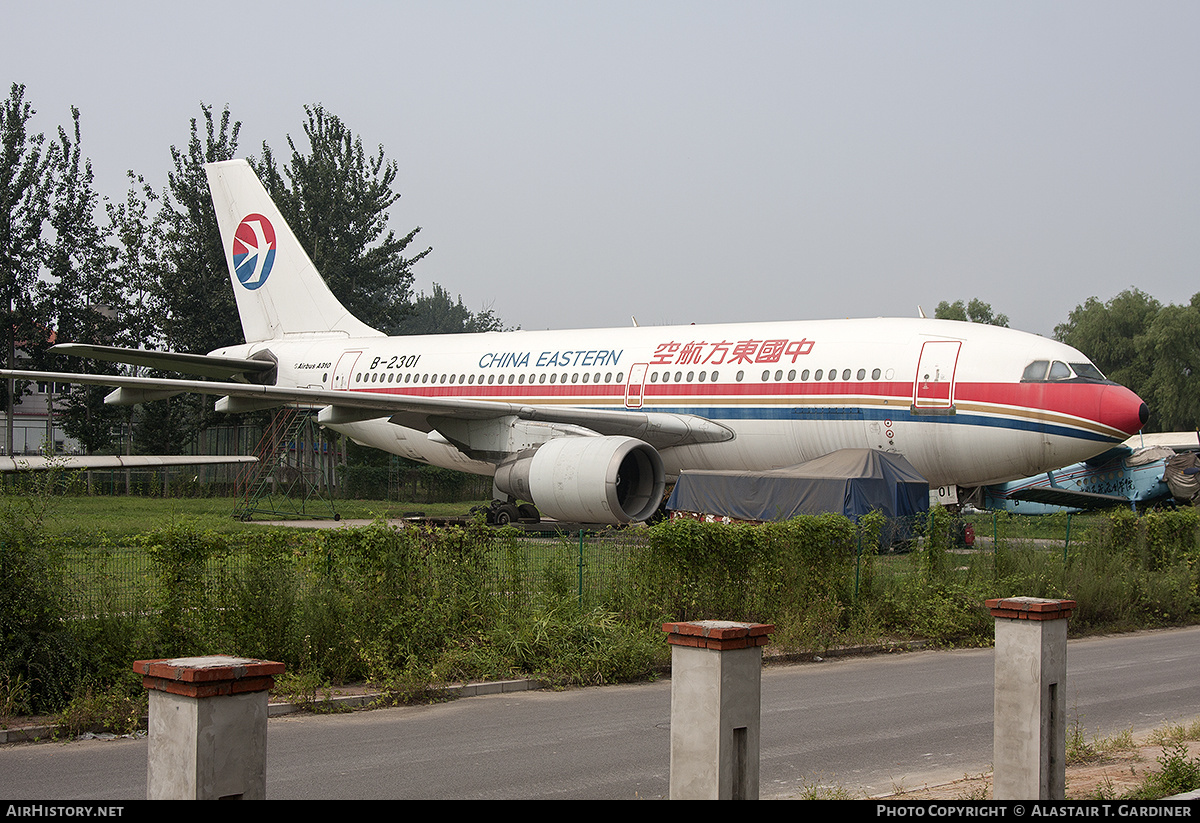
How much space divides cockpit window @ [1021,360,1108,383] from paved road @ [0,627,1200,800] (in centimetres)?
795

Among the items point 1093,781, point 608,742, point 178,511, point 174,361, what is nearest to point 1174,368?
point 178,511

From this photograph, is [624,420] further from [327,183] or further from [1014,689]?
[327,183]

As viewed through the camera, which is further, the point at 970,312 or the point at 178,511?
the point at 970,312

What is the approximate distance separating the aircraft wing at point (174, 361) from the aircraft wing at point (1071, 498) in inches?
779

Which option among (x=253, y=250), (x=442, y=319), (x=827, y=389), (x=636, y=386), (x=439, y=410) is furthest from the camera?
(x=442, y=319)

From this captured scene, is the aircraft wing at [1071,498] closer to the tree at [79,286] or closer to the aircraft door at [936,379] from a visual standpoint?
the aircraft door at [936,379]

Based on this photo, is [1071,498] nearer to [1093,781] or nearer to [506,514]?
[506,514]

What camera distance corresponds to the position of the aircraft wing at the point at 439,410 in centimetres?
2112

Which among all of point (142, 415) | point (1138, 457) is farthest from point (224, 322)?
point (1138, 457)

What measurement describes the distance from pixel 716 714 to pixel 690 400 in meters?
16.7

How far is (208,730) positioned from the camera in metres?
4.00

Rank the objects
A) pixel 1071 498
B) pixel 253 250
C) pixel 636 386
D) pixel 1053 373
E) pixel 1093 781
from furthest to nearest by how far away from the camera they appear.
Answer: pixel 253 250 < pixel 1071 498 < pixel 636 386 < pixel 1053 373 < pixel 1093 781

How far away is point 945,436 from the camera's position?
18828mm
